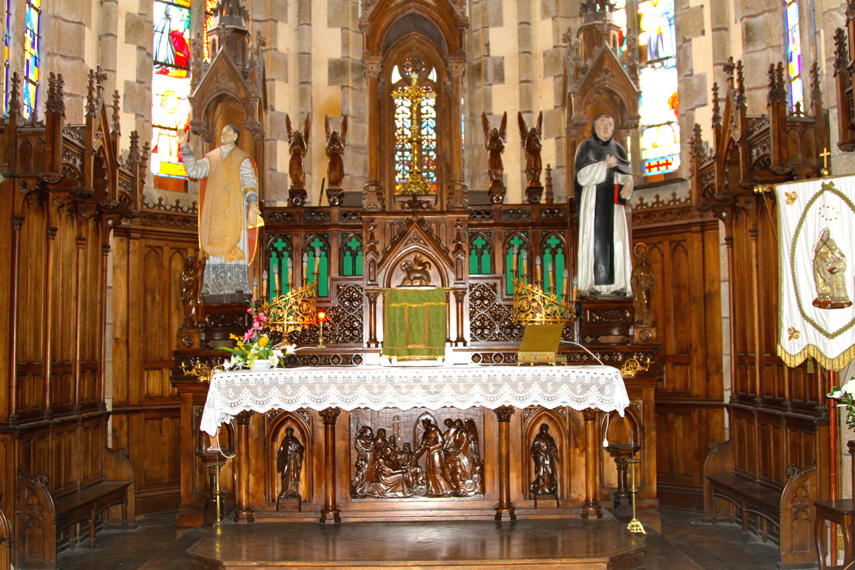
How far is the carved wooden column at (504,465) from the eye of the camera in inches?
386

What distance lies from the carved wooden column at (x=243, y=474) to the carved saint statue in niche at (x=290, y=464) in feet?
1.28

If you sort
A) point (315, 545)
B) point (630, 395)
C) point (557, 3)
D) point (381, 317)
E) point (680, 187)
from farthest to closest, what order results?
point (557, 3), point (680, 187), point (381, 317), point (630, 395), point (315, 545)

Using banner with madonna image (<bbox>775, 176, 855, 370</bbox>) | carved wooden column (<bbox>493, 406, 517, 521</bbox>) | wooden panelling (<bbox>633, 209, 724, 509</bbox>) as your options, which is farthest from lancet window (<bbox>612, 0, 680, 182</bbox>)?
carved wooden column (<bbox>493, 406, 517, 521</bbox>)

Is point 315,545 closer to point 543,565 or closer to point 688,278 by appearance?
point 543,565

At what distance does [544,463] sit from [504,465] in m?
0.59

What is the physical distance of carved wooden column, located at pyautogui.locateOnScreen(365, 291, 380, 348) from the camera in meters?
11.4

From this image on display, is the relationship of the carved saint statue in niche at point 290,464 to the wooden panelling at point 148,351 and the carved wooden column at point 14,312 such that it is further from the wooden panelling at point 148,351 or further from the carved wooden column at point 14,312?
the wooden panelling at point 148,351

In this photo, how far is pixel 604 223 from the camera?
37.4 ft

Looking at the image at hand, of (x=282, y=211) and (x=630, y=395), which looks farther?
(x=282, y=211)

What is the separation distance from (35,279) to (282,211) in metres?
3.34

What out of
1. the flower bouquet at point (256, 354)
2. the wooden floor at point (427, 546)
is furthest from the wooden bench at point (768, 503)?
the flower bouquet at point (256, 354)

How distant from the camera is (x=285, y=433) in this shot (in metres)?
10.2

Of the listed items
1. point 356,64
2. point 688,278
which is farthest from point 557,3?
point 688,278

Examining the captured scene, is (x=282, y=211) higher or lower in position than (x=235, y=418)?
higher
